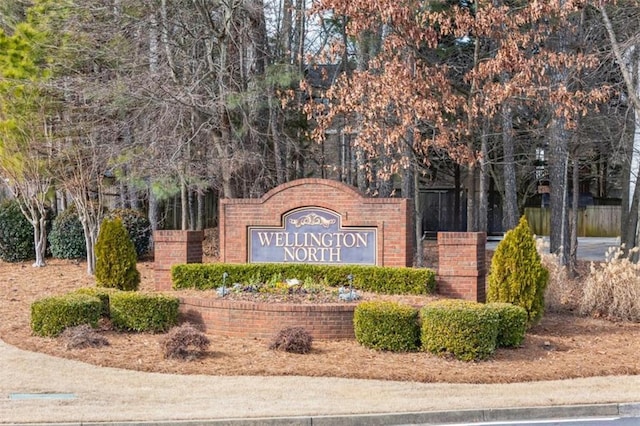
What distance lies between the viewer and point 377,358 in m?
11.2

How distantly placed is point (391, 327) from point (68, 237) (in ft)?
47.6

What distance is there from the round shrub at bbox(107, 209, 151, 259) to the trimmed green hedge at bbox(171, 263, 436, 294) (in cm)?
877

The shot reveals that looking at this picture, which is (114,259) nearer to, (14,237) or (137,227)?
(137,227)

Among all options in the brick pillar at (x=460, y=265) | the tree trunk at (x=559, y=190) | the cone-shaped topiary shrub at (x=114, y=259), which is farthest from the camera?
the tree trunk at (x=559, y=190)

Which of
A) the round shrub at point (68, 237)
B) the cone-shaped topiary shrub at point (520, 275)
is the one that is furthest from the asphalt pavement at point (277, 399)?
the round shrub at point (68, 237)

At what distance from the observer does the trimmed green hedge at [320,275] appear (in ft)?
46.2

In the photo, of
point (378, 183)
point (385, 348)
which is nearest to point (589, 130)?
point (378, 183)

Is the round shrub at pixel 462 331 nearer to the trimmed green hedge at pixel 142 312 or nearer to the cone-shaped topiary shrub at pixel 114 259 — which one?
the trimmed green hedge at pixel 142 312

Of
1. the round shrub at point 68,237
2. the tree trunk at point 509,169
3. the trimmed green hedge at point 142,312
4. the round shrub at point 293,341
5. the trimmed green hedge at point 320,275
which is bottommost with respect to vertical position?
the round shrub at point 293,341

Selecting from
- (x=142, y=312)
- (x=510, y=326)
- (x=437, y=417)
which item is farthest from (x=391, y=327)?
(x=142, y=312)

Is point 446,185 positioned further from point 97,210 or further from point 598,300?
point 598,300

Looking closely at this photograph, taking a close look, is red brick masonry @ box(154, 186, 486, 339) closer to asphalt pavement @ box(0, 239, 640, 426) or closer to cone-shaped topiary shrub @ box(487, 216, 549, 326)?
cone-shaped topiary shrub @ box(487, 216, 549, 326)

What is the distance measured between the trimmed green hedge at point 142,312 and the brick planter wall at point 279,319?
2.69 feet

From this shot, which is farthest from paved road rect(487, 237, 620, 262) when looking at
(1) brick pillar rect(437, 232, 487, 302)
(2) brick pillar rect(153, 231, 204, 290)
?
(2) brick pillar rect(153, 231, 204, 290)
